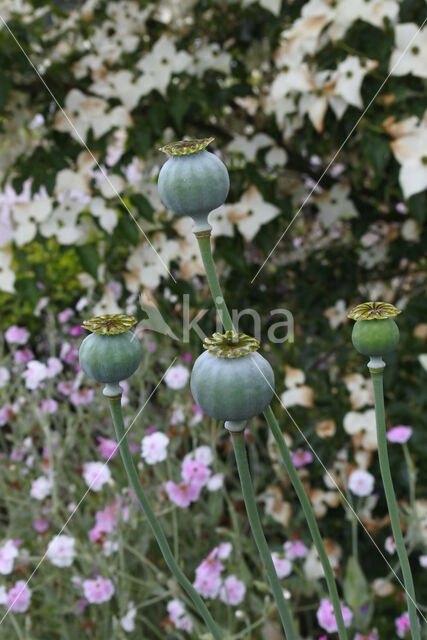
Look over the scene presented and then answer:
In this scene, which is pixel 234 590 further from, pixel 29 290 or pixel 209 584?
pixel 29 290

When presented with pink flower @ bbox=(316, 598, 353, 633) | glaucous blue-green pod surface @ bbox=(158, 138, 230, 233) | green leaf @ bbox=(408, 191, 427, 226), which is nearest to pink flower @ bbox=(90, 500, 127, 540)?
pink flower @ bbox=(316, 598, 353, 633)

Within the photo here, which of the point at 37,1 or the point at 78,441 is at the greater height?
the point at 37,1

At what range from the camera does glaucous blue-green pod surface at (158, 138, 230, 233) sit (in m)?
0.28

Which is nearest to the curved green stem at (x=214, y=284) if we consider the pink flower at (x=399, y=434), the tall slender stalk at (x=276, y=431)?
the tall slender stalk at (x=276, y=431)

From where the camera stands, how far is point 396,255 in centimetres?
121

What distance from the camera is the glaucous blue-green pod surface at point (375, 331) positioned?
296 mm

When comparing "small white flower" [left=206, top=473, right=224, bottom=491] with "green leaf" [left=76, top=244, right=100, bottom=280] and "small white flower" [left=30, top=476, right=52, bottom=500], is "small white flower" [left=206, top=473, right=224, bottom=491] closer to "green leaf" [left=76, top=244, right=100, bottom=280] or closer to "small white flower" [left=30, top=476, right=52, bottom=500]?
"small white flower" [left=30, top=476, right=52, bottom=500]

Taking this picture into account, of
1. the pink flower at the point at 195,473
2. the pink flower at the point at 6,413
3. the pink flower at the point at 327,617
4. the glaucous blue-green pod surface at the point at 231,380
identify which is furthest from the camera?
the pink flower at the point at 6,413

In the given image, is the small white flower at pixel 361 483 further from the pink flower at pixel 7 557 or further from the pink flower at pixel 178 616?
the pink flower at pixel 7 557

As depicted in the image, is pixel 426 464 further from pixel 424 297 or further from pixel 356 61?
pixel 356 61

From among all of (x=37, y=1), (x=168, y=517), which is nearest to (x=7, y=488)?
(x=168, y=517)

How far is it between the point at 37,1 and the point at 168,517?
85 centimetres

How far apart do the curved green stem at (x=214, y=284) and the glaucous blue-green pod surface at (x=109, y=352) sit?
4 cm

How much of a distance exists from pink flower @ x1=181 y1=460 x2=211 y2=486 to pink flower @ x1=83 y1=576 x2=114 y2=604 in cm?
15
